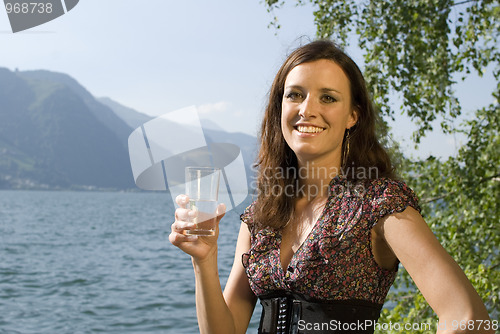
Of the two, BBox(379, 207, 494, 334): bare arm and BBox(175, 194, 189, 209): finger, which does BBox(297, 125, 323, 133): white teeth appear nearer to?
BBox(379, 207, 494, 334): bare arm

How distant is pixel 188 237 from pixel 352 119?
80 centimetres

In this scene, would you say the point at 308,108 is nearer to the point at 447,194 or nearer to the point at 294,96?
the point at 294,96

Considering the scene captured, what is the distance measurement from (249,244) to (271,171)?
0.32 m

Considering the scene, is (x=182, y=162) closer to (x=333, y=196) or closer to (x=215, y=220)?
(x=215, y=220)

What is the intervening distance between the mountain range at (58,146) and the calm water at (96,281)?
60.3 m

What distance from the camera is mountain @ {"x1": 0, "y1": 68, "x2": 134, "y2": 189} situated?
102 m

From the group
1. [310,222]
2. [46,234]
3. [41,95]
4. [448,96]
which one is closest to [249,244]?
[310,222]

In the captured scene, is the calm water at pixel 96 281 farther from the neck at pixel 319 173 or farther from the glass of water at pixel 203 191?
the glass of water at pixel 203 191

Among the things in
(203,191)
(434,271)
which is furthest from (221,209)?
(434,271)

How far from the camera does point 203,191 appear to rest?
1.68m

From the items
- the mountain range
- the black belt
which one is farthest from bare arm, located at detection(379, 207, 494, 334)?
the mountain range

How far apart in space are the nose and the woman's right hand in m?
0.45

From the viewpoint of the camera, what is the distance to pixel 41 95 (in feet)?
424

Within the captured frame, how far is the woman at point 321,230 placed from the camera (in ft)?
5.57
